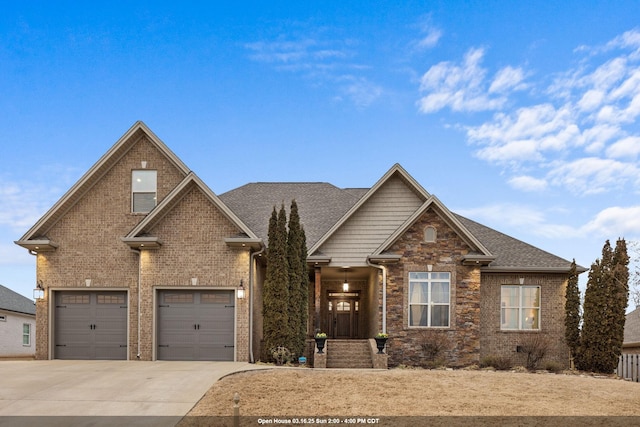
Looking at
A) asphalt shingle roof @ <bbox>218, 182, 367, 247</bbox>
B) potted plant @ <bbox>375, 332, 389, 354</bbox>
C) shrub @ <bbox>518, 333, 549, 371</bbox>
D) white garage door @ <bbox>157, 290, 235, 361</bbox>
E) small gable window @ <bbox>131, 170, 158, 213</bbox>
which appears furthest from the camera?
asphalt shingle roof @ <bbox>218, 182, 367, 247</bbox>

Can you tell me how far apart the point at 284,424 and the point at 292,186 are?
58.5 feet

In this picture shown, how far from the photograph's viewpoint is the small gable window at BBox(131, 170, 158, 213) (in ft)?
62.6

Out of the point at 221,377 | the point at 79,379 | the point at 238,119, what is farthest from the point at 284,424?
the point at 238,119

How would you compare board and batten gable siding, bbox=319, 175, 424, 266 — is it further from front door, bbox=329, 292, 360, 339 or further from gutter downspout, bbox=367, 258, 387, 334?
front door, bbox=329, 292, 360, 339

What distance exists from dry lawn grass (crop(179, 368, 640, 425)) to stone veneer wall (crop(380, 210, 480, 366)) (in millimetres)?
3521

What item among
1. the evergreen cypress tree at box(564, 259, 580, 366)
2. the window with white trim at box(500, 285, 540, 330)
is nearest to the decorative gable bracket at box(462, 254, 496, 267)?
the window with white trim at box(500, 285, 540, 330)

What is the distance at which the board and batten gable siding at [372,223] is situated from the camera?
811 inches

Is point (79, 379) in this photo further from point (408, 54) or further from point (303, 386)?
point (408, 54)

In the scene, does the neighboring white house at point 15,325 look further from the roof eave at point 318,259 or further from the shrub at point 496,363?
the shrub at point 496,363

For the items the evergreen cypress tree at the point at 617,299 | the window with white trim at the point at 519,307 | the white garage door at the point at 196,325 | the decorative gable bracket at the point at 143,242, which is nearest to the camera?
the decorative gable bracket at the point at 143,242

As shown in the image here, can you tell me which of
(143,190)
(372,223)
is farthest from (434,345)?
(143,190)

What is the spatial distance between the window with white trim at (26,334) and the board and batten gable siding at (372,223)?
2200 cm

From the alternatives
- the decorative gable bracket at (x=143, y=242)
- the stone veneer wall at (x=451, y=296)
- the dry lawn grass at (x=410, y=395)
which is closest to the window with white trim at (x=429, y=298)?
the stone veneer wall at (x=451, y=296)

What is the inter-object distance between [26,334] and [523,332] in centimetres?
2835
